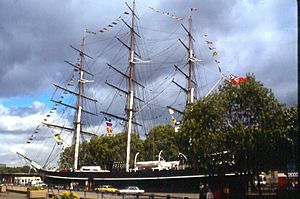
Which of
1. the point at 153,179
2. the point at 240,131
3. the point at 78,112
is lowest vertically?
the point at 153,179

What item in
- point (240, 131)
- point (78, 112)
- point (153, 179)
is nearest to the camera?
point (240, 131)

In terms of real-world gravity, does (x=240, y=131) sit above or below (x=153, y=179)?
above

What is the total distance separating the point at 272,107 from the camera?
2838 cm

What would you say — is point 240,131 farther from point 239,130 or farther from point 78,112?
point 78,112

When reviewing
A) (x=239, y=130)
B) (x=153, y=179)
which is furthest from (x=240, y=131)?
(x=153, y=179)

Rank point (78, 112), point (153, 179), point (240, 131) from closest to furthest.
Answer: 1. point (240, 131)
2. point (153, 179)
3. point (78, 112)

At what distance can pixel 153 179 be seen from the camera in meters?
47.8

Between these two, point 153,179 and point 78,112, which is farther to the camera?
point 78,112

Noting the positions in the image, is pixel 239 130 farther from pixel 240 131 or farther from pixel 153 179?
pixel 153 179

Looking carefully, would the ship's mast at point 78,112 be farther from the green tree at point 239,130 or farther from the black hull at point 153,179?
the green tree at point 239,130

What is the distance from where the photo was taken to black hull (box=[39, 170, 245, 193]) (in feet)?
135

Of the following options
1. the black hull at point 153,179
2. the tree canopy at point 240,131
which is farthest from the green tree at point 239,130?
the black hull at point 153,179

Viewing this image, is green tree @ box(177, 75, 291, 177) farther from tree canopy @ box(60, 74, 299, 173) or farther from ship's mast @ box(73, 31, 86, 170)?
ship's mast @ box(73, 31, 86, 170)

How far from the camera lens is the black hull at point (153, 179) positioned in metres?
41.2
